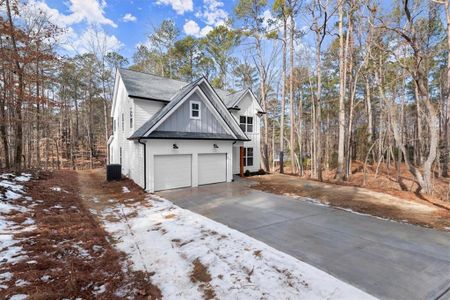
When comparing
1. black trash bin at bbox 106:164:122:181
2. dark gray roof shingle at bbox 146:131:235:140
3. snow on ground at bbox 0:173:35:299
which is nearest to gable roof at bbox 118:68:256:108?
dark gray roof shingle at bbox 146:131:235:140

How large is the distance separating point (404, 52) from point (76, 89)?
107 feet

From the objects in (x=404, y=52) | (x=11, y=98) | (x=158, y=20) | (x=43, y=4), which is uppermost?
(x=158, y=20)

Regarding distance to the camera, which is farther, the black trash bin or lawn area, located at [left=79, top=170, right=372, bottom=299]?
the black trash bin

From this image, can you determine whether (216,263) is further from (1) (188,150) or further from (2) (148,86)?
(2) (148,86)

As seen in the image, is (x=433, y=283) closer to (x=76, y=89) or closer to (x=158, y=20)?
(x=158, y=20)

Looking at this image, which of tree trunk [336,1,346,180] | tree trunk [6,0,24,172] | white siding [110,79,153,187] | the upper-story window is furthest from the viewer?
the upper-story window

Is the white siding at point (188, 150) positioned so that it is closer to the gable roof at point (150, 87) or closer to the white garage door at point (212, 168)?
the white garage door at point (212, 168)

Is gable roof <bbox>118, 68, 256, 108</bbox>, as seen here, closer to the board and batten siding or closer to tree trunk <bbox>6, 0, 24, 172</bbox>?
the board and batten siding

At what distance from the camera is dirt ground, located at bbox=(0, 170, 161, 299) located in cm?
305

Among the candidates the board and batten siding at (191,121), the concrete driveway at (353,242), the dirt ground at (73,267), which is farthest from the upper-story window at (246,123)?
the dirt ground at (73,267)

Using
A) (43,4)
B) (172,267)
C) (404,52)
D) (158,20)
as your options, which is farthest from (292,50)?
(172,267)

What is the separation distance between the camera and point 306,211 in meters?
6.97

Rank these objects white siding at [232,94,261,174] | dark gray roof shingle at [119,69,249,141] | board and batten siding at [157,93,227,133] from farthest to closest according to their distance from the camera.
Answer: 1. white siding at [232,94,261,174]
2. dark gray roof shingle at [119,69,249,141]
3. board and batten siding at [157,93,227,133]

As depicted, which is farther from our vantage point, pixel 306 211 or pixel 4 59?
pixel 4 59
